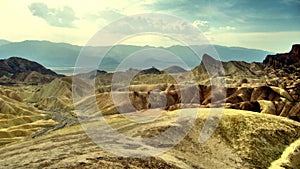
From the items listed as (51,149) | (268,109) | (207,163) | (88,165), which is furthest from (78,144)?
(268,109)

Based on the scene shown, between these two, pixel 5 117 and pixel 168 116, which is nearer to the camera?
pixel 168 116

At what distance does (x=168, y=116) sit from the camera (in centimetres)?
7475

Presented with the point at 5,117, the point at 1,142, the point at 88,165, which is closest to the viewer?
the point at 88,165

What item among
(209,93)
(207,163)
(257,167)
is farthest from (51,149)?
(209,93)

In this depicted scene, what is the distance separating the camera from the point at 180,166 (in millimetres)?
46594

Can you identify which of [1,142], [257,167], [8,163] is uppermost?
[8,163]

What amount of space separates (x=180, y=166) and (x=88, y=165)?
13032 millimetres

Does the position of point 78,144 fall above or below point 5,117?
above

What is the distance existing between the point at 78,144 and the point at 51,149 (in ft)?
13.9

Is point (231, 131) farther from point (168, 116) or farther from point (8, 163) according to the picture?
point (8, 163)

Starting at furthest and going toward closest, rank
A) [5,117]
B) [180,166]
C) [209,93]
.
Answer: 1. [5,117]
2. [209,93]
3. [180,166]

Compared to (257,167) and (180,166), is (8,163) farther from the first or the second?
(257,167)

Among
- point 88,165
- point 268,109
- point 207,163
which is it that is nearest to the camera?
point 88,165

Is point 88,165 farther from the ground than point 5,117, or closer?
farther from the ground
